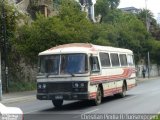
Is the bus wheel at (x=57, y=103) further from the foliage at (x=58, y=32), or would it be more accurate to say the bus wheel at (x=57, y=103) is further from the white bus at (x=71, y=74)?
the foliage at (x=58, y=32)

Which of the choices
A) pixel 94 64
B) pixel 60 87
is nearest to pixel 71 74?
pixel 60 87

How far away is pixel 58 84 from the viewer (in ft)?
71.2

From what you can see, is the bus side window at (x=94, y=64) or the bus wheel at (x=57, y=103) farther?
the bus wheel at (x=57, y=103)

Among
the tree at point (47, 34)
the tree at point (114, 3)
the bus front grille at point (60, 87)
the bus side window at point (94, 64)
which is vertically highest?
the tree at point (114, 3)

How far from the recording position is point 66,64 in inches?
866

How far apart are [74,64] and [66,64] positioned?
348mm

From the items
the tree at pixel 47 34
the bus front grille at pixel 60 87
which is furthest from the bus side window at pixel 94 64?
the tree at pixel 47 34

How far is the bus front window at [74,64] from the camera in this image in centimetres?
2181

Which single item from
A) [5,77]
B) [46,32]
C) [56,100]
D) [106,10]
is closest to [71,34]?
[46,32]

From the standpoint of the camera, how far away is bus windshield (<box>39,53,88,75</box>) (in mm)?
21855

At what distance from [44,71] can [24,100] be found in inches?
339

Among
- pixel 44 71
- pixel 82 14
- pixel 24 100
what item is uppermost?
pixel 82 14

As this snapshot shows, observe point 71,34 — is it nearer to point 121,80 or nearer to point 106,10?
point 121,80

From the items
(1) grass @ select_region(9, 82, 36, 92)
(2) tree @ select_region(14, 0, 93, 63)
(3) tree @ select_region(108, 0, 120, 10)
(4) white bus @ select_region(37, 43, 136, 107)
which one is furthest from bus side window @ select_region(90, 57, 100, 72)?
(3) tree @ select_region(108, 0, 120, 10)
